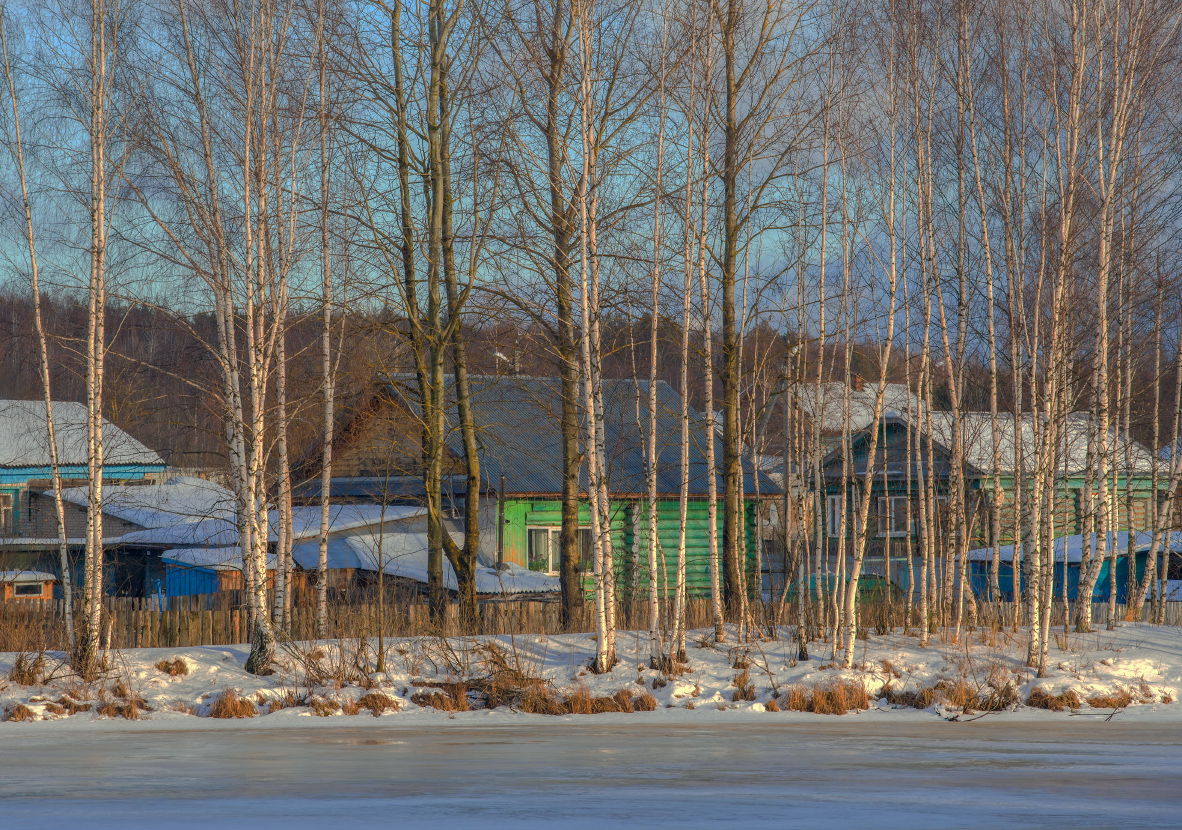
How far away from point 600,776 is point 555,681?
5.72 meters

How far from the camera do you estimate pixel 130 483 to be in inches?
1654

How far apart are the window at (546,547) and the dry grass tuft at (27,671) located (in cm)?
1548

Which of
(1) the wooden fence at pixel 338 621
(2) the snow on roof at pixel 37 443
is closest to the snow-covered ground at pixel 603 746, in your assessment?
(1) the wooden fence at pixel 338 621

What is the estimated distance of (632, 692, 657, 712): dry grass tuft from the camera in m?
13.8

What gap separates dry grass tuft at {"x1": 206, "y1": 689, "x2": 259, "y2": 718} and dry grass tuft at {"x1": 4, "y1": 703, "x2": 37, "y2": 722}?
2.05 metres

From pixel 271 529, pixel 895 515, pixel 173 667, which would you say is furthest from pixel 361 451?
pixel 895 515

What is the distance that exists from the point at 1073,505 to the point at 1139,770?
28000 millimetres

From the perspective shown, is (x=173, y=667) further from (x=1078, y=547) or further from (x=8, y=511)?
(x=8, y=511)

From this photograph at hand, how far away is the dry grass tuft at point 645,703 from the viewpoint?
45.4 ft

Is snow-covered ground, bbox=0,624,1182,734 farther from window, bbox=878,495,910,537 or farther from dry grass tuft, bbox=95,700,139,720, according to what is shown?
window, bbox=878,495,910,537

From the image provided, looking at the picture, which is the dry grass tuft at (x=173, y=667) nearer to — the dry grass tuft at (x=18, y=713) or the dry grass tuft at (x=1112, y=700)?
the dry grass tuft at (x=18, y=713)

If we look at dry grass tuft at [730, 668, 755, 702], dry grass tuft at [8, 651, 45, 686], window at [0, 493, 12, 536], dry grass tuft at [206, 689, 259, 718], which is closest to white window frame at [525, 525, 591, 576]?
dry grass tuft at [730, 668, 755, 702]

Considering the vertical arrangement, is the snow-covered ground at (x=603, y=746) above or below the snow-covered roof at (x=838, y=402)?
below

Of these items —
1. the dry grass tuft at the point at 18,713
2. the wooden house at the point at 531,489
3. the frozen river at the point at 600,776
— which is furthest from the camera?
the wooden house at the point at 531,489
